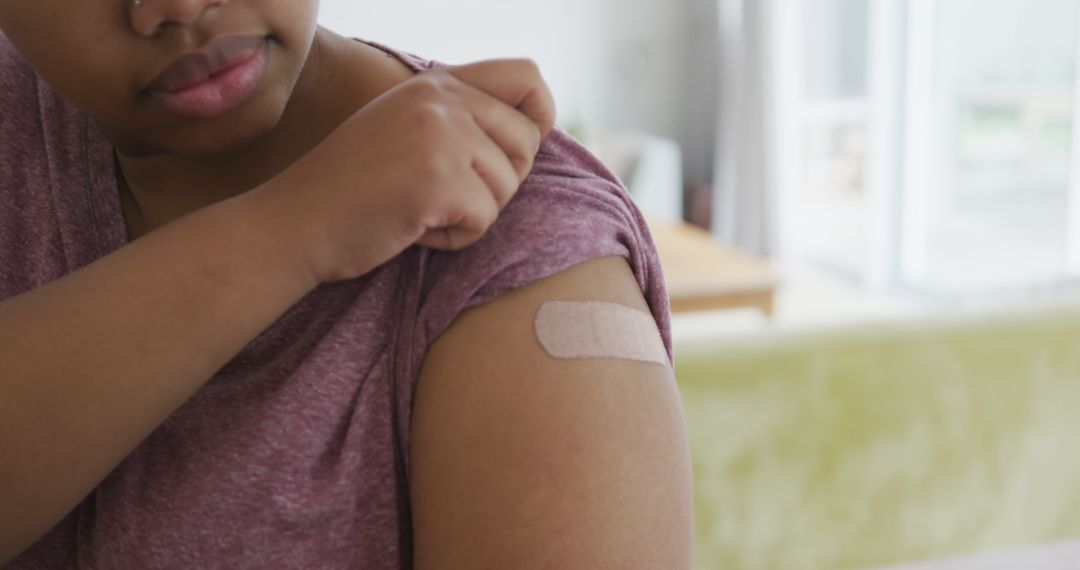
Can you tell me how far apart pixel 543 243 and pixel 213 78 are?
22 cm

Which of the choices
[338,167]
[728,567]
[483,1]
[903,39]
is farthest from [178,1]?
[483,1]

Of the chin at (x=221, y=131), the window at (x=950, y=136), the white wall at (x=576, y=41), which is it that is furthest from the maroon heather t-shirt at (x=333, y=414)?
the white wall at (x=576, y=41)

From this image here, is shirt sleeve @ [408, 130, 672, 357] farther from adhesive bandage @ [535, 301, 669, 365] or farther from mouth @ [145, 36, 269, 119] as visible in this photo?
mouth @ [145, 36, 269, 119]

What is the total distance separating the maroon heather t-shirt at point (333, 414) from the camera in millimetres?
660

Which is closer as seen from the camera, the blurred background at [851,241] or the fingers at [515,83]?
the fingers at [515,83]

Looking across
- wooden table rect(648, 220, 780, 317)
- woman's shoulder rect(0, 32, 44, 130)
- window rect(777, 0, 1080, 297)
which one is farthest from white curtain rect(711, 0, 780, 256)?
woman's shoulder rect(0, 32, 44, 130)

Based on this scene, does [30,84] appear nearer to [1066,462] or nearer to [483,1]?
[1066,462]

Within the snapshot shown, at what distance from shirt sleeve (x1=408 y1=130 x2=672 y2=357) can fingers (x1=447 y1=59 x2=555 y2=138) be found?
5cm

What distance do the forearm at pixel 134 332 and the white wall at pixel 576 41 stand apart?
5485mm

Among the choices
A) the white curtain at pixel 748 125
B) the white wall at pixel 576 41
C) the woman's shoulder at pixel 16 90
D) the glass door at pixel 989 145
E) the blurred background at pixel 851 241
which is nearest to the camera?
the woman's shoulder at pixel 16 90

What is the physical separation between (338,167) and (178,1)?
0.43 feet

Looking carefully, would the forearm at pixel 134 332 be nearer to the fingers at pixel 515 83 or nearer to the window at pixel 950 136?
the fingers at pixel 515 83

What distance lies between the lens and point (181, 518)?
0.69m

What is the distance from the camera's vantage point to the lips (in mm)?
646
